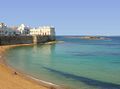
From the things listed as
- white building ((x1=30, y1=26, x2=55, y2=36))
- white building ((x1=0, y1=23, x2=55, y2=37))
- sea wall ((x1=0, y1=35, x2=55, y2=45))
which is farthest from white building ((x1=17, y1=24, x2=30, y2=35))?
sea wall ((x1=0, y1=35, x2=55, y2=45))

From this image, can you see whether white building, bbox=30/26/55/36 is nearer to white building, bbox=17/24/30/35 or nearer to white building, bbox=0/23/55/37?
white building, bbox=0/23/55/37

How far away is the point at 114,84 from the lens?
24188 millimetres

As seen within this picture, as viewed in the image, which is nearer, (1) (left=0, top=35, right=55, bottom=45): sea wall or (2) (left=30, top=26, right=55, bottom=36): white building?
(1) (left=0, top=35, right=55, bottom=45): sea wall

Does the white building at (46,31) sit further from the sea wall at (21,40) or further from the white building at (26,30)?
the sea wall at (21,40)

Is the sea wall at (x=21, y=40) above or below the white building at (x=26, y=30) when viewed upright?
below

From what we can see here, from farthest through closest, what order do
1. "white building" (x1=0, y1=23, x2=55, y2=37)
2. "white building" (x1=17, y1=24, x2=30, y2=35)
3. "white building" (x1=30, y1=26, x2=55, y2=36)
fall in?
"white building" (x1=17, y1=24, x2=30, y2=35) < "white building" (x1=30, y1=26, x2=55, y2=36) < "white building" (x1=0, y1=23, x2=55, y2=37)

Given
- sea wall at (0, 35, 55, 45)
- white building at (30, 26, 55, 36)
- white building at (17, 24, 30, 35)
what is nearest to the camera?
sea wall at (0, 35, 55, 45)

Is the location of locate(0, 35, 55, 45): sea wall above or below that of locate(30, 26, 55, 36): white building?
below

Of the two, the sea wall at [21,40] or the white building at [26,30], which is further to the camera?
the white building at [26,30]

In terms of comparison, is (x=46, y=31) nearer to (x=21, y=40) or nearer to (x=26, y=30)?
(x=26, y=30)

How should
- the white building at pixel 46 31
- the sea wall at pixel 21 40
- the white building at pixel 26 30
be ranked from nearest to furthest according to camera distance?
the sea wall at pixel 21 40 → the white building at pixel 26 30 → the white building at pixel 46 31

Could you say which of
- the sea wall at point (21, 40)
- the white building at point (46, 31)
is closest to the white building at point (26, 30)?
the white building at point (46, 31)

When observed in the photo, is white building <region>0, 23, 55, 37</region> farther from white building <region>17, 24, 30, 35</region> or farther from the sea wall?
the sea wall

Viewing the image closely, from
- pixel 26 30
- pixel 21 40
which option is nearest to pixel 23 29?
pixel 26 30
